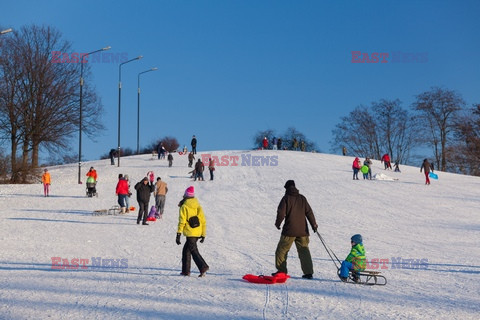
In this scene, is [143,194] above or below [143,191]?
below

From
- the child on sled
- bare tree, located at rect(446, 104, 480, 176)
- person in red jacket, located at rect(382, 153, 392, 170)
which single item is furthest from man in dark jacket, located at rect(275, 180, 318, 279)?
bare tree, located at rect(446, 104, 480, 176)

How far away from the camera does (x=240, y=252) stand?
1633 centimetres

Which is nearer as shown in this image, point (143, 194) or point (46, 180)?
point (143, 194)

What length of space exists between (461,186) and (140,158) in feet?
97.4

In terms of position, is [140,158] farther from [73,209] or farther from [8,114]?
[73,209]

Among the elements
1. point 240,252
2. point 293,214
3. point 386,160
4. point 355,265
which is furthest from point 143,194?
point 386,160

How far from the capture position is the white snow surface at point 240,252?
29.7 feet

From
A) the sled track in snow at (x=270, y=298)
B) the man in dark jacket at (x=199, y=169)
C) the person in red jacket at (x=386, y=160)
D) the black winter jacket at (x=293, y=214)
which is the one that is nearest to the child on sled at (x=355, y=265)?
the black winter jacket at (x=293, y=214)

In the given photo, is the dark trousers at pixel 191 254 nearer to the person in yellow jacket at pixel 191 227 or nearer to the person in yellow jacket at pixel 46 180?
the person in yellow jacket at pixel 191 227

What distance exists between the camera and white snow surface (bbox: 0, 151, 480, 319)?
904cm

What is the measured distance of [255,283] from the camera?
11070mm

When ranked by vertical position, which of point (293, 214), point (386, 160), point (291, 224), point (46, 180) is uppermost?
point (386, 160)

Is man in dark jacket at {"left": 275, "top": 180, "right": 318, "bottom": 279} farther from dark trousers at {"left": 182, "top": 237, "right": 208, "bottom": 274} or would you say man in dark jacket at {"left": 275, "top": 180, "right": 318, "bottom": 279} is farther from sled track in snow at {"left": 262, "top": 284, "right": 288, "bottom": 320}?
dark trousers at {"left": 182, "top": 237, "right": 208, "bottom": 274}

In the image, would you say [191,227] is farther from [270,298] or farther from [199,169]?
[199,169]
